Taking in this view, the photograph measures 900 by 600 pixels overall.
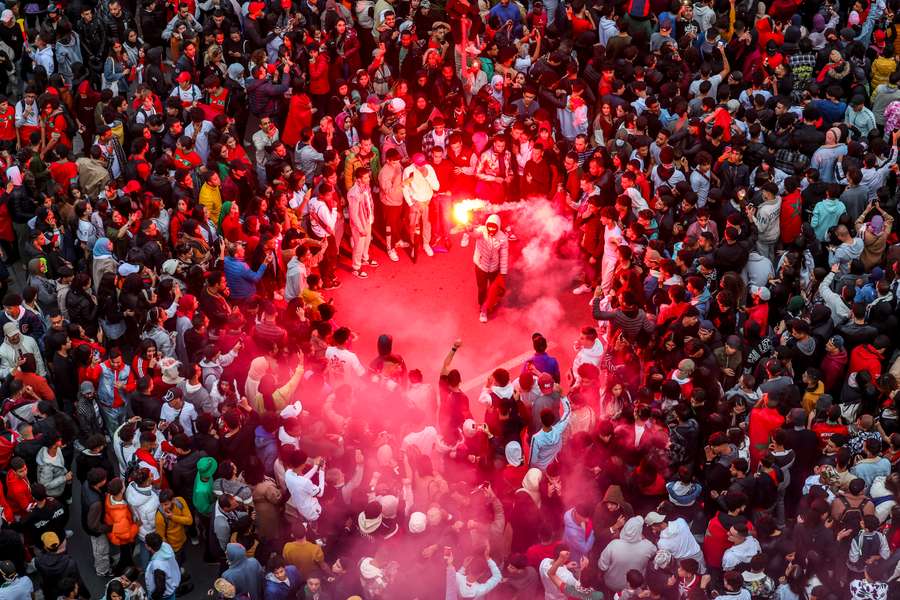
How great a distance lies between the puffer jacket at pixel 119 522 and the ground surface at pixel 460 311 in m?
4.57

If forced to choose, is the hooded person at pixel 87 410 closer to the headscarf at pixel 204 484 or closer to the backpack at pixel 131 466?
the backpack at pixel 131 466

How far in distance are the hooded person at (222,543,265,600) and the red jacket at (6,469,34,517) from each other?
2.12 metres

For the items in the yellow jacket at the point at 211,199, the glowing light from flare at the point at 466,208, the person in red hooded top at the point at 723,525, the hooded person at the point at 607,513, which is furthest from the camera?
the glowing light from flare at the point at 466,208

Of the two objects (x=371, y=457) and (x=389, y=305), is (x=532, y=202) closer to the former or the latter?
(x=389, y=305)

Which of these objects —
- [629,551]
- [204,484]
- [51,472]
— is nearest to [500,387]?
[629,551]

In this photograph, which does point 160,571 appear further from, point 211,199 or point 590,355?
point 211,199

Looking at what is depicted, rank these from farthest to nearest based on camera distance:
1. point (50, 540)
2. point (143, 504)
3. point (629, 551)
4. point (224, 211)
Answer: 1. point (224, 211)
2. point (143, 504)
3. point (50, 540)
4. point (629, 551)

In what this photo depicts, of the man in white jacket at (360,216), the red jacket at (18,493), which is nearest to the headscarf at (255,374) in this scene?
the red jacket at (18,493)

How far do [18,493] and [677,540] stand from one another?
6203 mm

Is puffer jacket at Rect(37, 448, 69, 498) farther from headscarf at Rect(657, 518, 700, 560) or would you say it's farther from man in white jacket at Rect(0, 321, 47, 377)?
headscarf at Rect(657, 518, 700, 560)

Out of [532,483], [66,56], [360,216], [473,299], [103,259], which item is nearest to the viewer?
[532,483]

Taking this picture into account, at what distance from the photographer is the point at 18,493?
451 inches

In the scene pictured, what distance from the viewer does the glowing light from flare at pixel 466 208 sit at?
53.8ft

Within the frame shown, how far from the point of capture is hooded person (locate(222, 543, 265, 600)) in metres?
10.8
